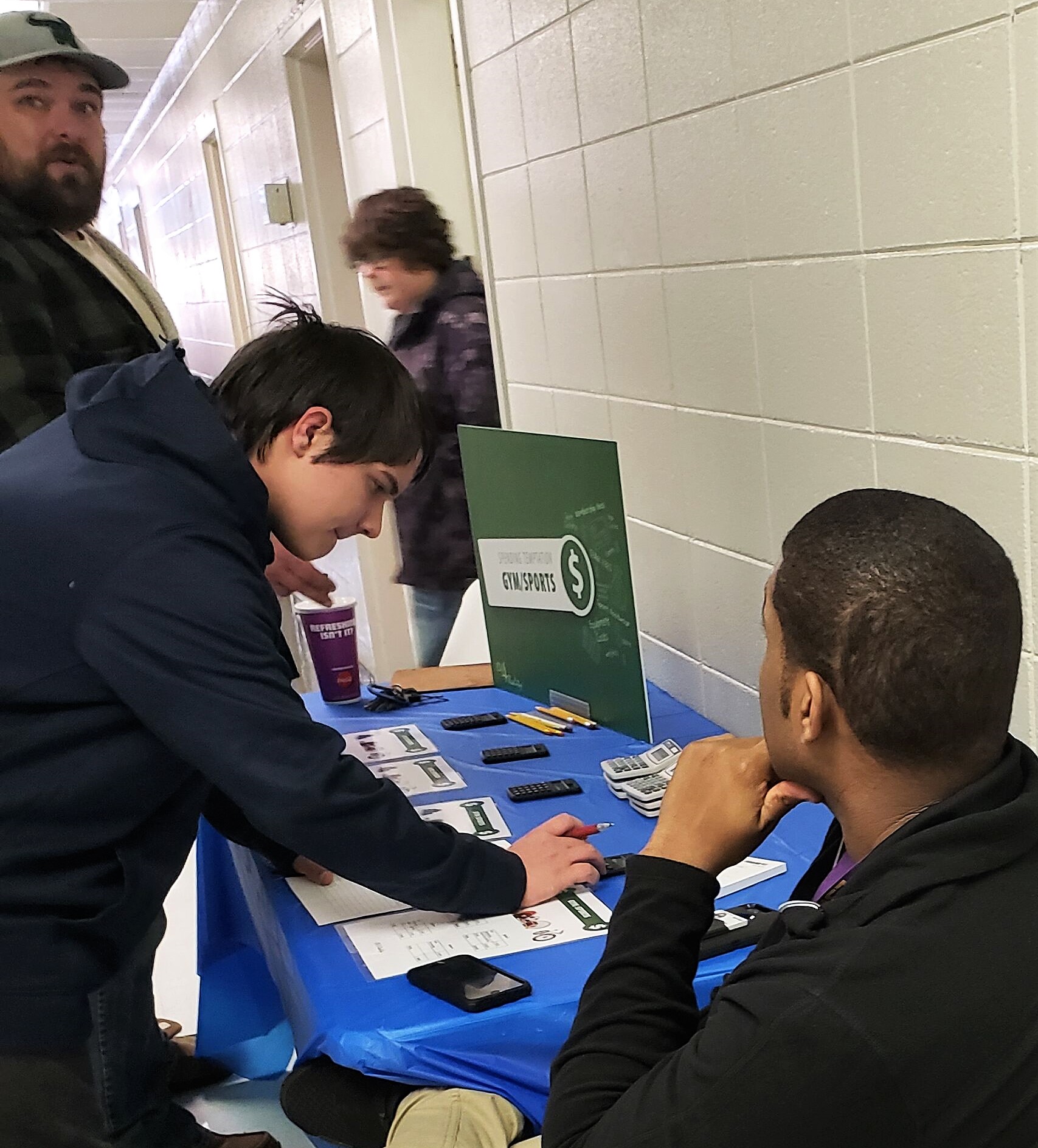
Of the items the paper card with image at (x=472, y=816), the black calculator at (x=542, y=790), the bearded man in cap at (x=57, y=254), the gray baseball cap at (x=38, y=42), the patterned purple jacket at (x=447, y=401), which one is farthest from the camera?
the patterned purple jacket at (x=447, y=401)

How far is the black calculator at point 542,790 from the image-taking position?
5.58ft

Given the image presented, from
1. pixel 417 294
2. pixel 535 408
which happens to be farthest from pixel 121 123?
pixel 535 408

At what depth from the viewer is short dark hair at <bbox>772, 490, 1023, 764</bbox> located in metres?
0.81

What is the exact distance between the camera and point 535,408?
103 inches

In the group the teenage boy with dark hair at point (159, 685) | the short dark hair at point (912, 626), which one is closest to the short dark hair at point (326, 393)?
the teenage boy with dark hair at point (159, 685)

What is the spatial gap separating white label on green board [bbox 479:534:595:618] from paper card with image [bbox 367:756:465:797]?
318 millimetres

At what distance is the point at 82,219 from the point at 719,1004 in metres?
2.19

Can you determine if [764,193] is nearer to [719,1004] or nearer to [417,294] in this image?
[719,1004]

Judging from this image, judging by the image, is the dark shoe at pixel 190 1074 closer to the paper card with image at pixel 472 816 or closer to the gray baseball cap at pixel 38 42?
the paper card with image at pixel 472 816

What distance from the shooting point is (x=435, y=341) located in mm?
2979

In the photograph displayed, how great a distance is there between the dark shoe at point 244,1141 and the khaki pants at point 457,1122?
0.87 m

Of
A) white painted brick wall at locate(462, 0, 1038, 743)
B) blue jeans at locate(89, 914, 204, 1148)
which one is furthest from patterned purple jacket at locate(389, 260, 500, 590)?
blue jeans at locate(89, 914, 204, 1148)

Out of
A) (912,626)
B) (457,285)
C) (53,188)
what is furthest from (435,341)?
(912,626)

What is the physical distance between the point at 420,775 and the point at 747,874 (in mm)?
591
